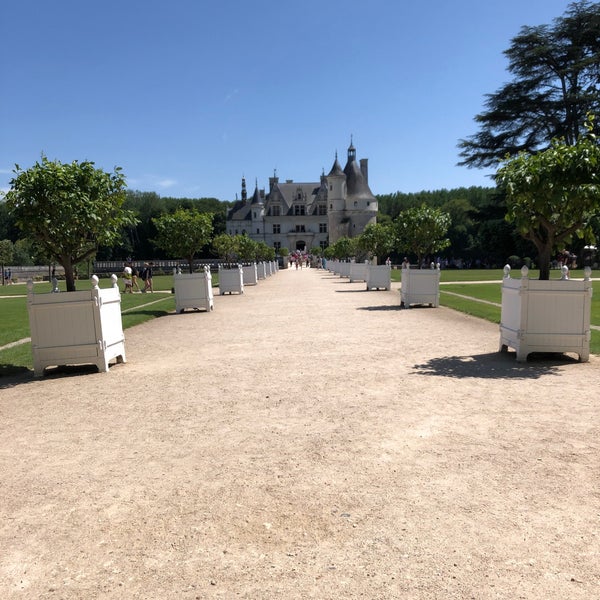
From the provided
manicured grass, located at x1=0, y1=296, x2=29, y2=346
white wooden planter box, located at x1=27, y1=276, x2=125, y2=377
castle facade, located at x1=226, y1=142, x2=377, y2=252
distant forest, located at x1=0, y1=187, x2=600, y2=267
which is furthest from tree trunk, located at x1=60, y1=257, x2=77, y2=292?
castle facade, located at x1=226, y1=142, x2=377, y2=252

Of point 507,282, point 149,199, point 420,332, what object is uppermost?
point 149,199

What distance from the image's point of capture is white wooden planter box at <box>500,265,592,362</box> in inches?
311

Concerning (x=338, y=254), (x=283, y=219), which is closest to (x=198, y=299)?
(x=338, y=254)

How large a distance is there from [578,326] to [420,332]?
3.86m

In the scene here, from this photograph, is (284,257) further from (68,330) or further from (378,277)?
(68,330)

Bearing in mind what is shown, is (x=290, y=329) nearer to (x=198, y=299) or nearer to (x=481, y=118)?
(x=198, y=299)

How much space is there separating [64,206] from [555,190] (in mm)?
7343

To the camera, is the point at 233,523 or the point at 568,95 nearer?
the point at 233,523

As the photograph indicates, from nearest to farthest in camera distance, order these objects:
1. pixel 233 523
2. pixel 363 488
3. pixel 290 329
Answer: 1. pixel 233 523
2. pixel 363 488
3. pixel 290 329

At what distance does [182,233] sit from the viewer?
21.3 metres

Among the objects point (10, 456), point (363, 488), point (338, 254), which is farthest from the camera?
point (338, 254)

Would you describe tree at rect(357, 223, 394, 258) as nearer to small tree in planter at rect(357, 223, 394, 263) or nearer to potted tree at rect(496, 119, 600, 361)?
small tree in planter at rect(357, 223, 394, 263)

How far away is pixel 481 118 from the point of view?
44750mm

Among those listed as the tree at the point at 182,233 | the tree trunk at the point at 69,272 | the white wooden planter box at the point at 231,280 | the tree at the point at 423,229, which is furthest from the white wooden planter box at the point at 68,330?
the white wooden planter box at the point at 231,280
